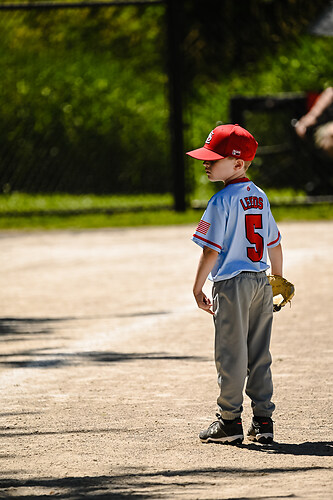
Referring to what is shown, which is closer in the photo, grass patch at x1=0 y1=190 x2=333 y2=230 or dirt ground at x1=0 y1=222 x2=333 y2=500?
dirt ground at x1=0 y1=222 x2=333 y2=500

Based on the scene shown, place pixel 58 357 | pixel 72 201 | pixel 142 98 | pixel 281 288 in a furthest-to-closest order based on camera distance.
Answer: pixel 72 201, pixel 142 98, pixel 58 357, pixel 281 288

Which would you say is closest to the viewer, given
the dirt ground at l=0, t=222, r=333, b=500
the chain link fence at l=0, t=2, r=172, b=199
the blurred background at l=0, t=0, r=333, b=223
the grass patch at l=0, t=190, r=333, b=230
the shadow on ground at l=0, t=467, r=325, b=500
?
the shadow on ground at l=0, t=467, r=325, b=500

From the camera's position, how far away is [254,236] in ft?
15.5

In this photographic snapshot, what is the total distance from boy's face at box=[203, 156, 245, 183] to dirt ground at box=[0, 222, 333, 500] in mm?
1168

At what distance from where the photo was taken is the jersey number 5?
471 centimetres

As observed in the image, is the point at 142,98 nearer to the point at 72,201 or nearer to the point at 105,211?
the point at 72,201

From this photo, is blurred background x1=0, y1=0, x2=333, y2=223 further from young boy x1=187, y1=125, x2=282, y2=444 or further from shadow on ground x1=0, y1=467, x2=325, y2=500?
shadow on ground x1=0, y1=467, x2=325, y2=500

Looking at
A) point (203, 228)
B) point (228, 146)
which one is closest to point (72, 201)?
point (228, 146)

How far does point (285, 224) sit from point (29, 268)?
4195mm

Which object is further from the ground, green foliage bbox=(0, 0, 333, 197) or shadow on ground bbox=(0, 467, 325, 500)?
green foliage bbox=(0, 0, 333, 197)

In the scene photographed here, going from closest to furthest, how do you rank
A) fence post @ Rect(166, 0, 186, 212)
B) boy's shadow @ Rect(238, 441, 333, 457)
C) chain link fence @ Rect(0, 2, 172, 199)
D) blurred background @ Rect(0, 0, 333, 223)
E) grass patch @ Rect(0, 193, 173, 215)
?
boy's shadow @ Rect(238, 441, 333, 457), fence post @ Rect(166, 0, 186, 212), blurred background @ Rect(0, 0, 333, 223), chain link fence @ Rect(0, 2, 172, 199), grass patch @ Rect(0, 193, 173, 215)

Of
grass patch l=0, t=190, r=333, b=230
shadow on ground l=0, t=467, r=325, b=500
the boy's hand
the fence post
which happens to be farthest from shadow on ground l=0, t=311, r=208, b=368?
the fence post

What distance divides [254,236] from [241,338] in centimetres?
46

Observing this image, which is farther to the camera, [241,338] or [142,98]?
[142,98]
